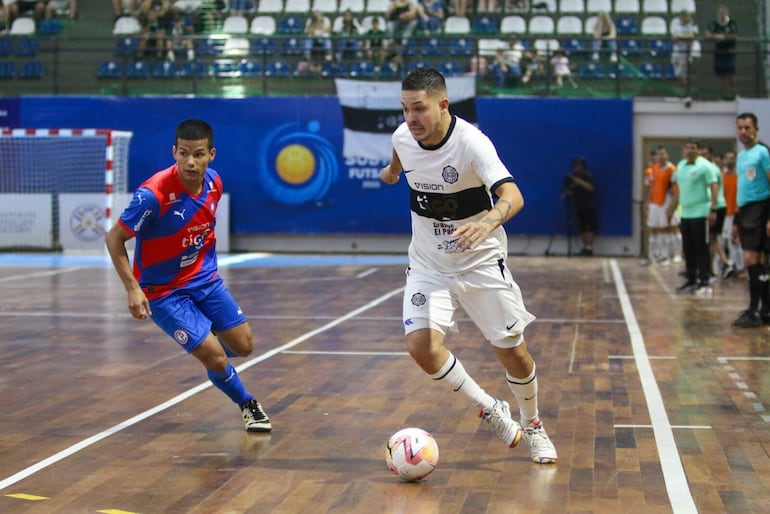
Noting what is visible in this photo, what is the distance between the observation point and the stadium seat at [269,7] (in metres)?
32.2

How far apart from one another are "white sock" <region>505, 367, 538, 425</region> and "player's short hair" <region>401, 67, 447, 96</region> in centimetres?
177

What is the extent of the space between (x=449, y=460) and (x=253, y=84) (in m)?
23.7

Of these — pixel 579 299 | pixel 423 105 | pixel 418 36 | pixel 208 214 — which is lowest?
pixel 579 299

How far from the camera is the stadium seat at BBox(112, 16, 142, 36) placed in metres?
31.5

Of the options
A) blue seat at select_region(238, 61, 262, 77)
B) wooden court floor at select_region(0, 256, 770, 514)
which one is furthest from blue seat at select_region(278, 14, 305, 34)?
wooden court floor at select_region(0, 256, 770, 514)

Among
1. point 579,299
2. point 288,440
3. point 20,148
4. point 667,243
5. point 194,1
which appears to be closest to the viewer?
point 288,440

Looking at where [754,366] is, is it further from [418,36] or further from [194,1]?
[194,1]

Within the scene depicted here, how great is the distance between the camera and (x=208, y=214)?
26.5 ft

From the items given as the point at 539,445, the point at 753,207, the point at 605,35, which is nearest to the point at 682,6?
the point at 605,35

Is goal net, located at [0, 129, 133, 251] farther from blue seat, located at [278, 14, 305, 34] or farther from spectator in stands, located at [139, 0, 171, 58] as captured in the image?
blue seat, located at [278, 14, 305, 34]

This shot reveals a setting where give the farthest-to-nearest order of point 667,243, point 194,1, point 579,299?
point 194,1, point 667,243, point 579,299

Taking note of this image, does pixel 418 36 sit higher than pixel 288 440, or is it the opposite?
pixel 418 36

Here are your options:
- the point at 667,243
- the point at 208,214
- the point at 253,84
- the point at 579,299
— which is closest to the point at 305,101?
the point at 253,84

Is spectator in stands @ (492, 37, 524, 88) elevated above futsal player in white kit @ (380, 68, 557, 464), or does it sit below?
above
